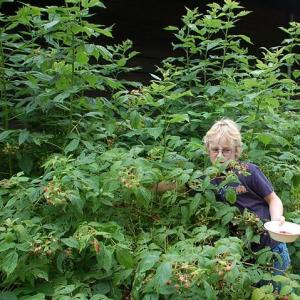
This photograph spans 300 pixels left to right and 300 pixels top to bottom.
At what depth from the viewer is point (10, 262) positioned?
71.1 inches

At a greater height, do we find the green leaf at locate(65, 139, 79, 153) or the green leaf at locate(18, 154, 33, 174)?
the green leaf at locate(65, 139, 79, 153)

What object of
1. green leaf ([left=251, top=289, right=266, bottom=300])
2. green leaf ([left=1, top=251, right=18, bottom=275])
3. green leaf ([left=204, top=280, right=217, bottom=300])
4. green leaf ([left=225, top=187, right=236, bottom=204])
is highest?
green leaf ([left=225, top=187, right=236, bottom=204])

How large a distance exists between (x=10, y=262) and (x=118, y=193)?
0.62 m

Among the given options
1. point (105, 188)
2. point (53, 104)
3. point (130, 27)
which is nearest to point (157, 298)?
point (105, 188)

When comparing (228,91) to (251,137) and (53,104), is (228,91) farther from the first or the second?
(53,104)

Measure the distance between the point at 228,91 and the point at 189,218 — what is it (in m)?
1.22

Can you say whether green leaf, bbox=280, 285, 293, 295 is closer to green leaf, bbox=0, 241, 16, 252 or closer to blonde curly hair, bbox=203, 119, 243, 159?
blonde curly hair, bbox=203, 119, 243, 159

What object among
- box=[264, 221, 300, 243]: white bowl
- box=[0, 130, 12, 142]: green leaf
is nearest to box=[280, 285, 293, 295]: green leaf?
box=[264, 221, 300, 243]: white bowl

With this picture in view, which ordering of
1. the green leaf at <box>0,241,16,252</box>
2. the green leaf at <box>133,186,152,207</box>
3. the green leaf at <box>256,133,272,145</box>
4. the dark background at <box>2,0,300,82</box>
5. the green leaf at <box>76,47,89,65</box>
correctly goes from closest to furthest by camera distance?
1. the green leaf at <box>0,241,16,252</box>
2. the green leaf at <box>133,186,152,207</box>
3. the green leaf at <box>76,47,89,65</box>
4. the green leaf at <box>256,133,272,145</box>
5. the dark background at <box>2,0,300,82</box>

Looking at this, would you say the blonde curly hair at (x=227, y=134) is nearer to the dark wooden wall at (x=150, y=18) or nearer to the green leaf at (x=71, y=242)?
the green leaf at (x=71, y=242)

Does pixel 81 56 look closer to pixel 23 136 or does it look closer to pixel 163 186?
pixel 23 136

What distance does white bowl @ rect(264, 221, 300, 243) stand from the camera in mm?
2020

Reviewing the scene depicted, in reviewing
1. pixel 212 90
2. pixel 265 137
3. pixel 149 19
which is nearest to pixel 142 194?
pixel 265 137

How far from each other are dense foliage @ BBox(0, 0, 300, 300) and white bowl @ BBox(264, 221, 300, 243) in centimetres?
10
